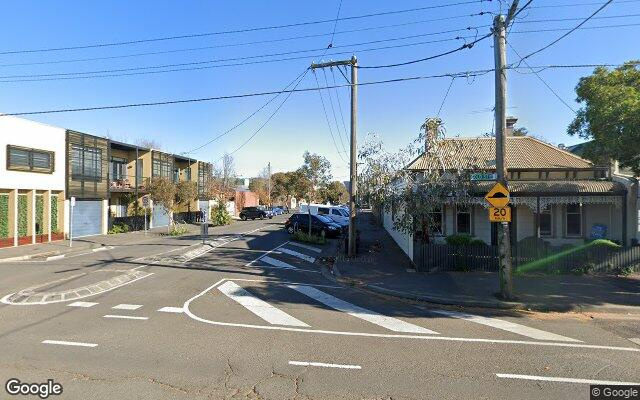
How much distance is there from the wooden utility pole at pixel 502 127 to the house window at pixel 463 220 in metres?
8.43

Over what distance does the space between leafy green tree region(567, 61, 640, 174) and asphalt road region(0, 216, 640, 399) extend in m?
6.24

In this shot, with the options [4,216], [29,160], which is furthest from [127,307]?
[29,160]

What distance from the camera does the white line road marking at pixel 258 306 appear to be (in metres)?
8.26

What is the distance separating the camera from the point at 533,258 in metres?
13.9

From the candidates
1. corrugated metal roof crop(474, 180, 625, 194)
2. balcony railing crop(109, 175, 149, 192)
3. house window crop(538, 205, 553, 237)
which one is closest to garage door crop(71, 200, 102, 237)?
balcony railing crop(109, 175, 149, 192)

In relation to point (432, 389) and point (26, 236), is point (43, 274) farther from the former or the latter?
point (432, 389)

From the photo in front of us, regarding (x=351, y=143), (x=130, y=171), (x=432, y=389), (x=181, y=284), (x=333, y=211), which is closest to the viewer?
(x=432, y=389)

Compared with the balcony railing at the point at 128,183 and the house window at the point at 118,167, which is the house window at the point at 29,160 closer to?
the balcony railing at the point at 128,183

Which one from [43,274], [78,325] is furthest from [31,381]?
[43,274]

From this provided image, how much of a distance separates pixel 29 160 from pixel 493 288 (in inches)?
949

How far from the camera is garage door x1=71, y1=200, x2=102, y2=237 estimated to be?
26688mm

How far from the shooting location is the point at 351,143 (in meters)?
18.1

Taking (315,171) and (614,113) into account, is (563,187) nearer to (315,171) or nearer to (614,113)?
(614,113)

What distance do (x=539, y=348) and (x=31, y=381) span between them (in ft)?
23.8
